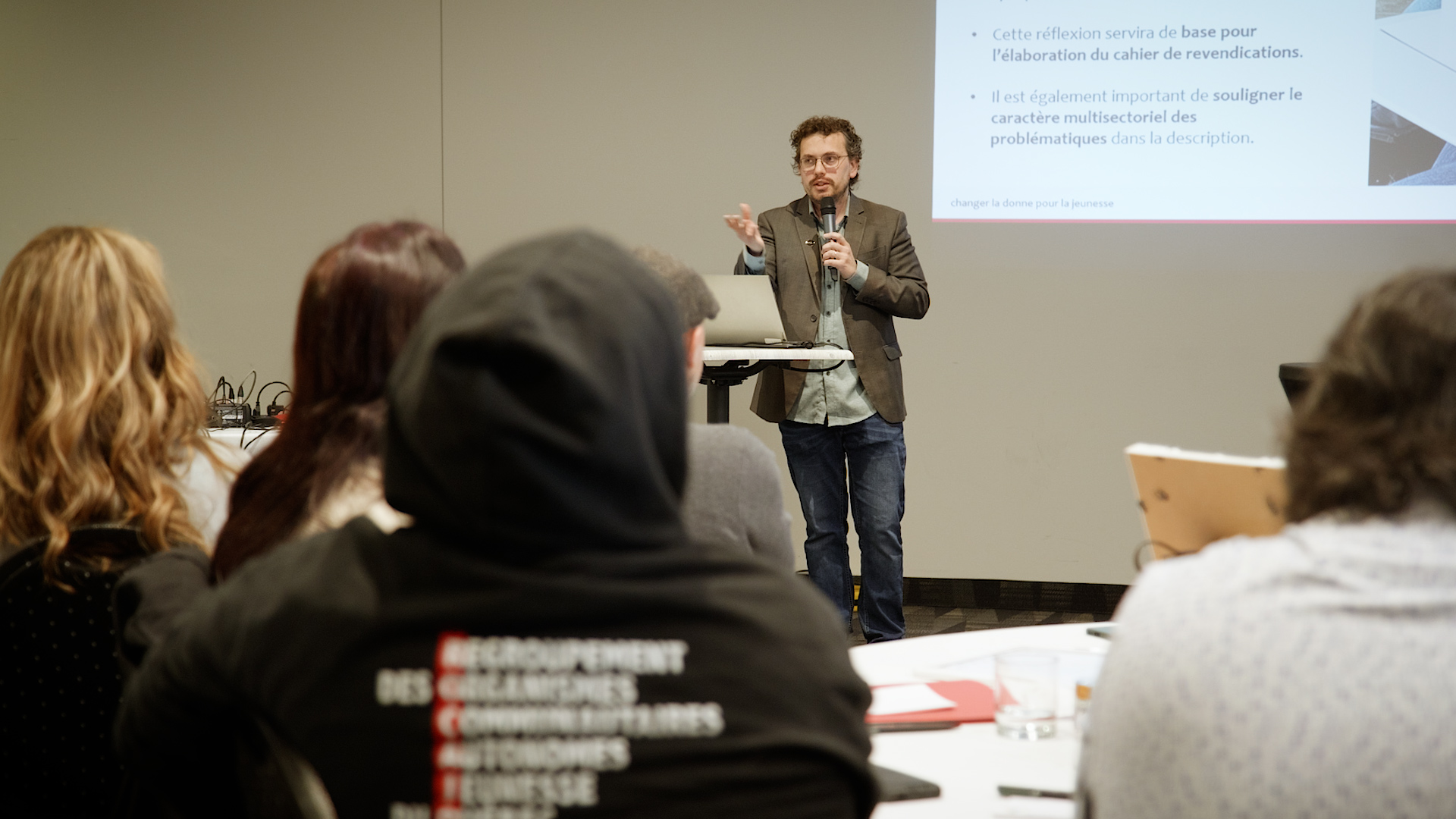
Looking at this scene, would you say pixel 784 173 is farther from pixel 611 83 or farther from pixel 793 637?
pixel 793 637

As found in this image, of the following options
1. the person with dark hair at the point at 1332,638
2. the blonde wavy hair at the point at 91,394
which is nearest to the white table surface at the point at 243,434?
the blonde wavy hair at the point at 91,394

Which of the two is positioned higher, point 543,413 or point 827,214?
point 827,214

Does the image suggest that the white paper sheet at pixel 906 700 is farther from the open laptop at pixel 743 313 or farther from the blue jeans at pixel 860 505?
the blue jeans at pixel 860 505

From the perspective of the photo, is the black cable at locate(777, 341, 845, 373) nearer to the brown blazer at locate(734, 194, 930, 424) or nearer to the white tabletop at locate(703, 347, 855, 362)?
the brown blazer at locate(734, 194, 930, 424)

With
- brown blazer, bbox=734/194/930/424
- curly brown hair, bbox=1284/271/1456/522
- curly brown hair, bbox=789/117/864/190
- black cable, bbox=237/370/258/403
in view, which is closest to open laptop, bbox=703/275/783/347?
brown blazer, bbox=734/194/930/424

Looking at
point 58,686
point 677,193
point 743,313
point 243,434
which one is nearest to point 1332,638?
point 58,686

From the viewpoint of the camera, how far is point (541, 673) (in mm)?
688

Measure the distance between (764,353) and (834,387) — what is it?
533mm

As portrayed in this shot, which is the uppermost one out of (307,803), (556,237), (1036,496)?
(556,237)

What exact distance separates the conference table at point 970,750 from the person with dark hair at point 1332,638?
0.24m

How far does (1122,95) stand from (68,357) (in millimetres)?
3741

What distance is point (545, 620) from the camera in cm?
68

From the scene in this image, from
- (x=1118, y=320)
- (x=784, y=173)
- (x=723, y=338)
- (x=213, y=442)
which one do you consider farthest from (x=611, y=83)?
(x=213, y=442)

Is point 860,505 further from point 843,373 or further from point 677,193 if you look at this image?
point 677,193
